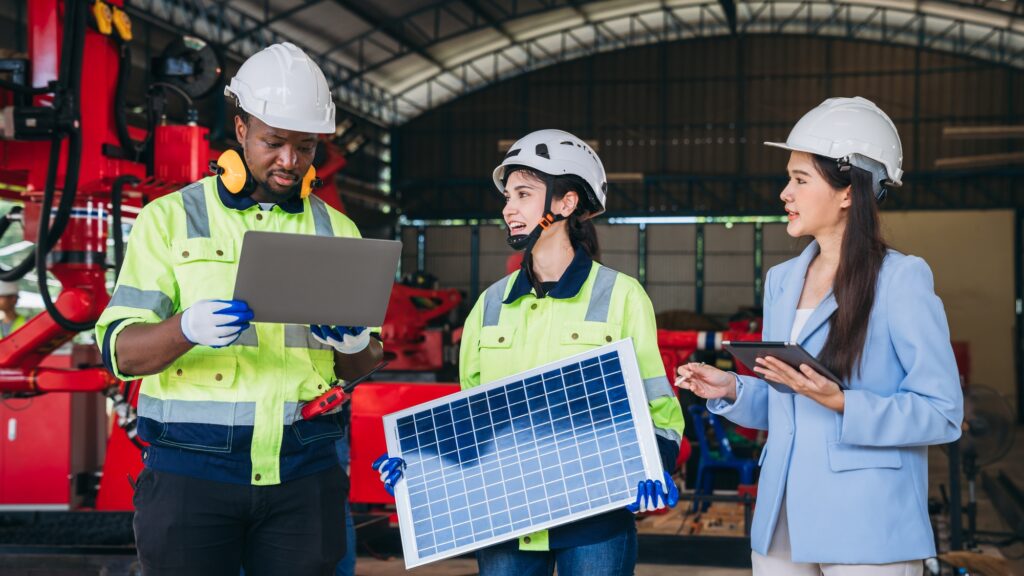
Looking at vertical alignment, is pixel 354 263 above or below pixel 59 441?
above

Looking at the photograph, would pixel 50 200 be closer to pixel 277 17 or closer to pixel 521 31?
pixel 277 17

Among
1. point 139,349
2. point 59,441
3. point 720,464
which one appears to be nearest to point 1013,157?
point 720,464

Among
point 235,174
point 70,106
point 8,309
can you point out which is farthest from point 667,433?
point 8,309

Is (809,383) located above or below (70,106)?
below

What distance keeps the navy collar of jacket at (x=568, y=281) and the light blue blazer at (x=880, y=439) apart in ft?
1.92

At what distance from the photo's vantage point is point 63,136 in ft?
15.5

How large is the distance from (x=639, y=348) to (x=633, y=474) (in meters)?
0.35

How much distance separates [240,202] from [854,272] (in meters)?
1.43

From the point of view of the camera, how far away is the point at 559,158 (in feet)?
9.12

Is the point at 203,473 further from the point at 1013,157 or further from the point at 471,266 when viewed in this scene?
the point at 471,266

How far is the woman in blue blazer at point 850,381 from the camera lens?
7.54 ft

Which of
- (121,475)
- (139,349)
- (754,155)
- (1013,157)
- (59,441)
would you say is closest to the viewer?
(139,349)

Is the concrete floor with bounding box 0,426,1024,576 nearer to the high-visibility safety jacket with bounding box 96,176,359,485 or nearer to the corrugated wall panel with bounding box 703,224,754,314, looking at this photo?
the high-visibility safety jacket with bounding box 96,176,359,485

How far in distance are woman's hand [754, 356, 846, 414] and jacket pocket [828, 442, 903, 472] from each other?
9cm
